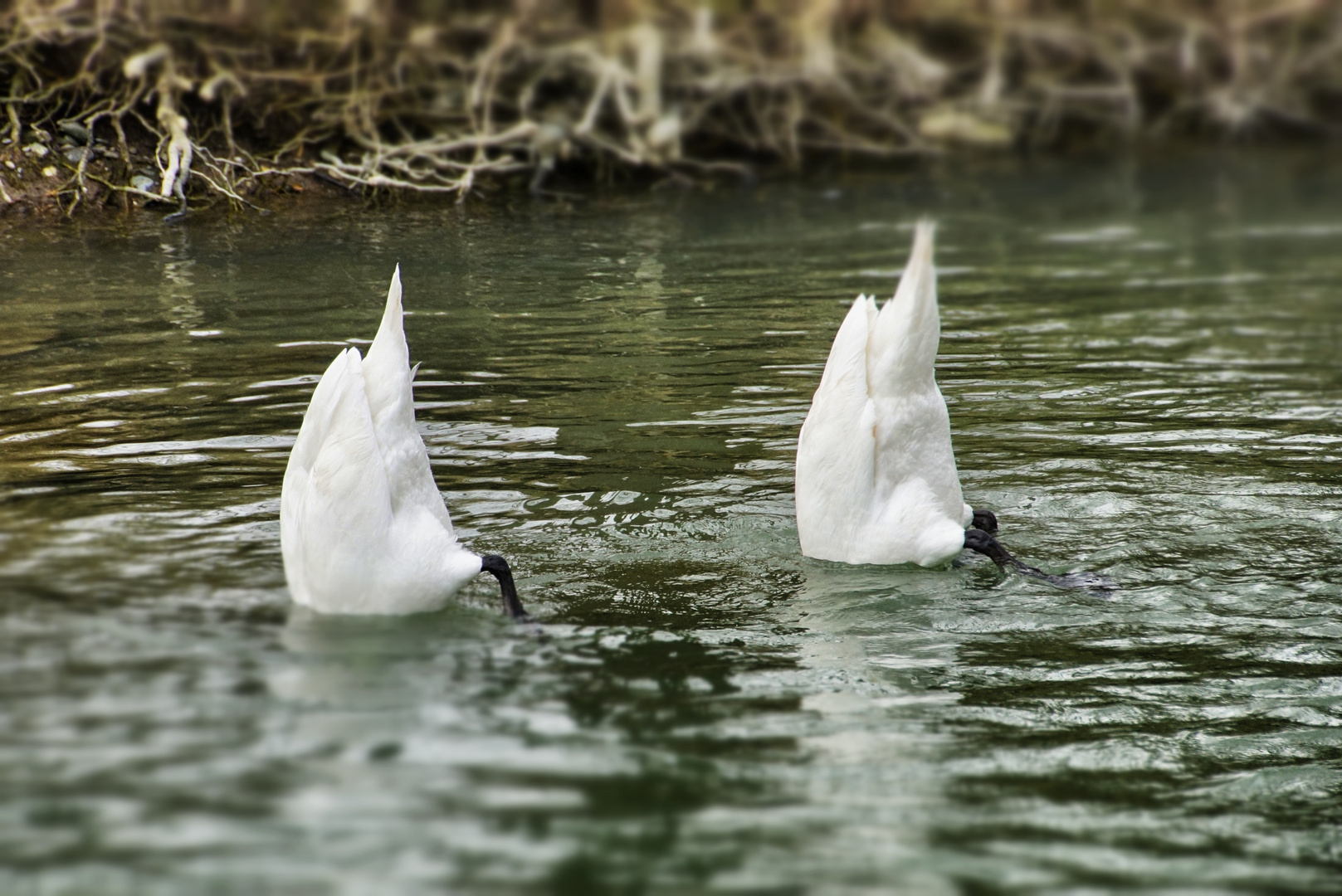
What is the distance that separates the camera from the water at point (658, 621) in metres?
2.65

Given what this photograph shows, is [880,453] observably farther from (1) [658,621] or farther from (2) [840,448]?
(1) [658,621]

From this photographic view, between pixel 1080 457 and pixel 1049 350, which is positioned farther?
pixel 1049 350

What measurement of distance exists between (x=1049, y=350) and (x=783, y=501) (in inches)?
106

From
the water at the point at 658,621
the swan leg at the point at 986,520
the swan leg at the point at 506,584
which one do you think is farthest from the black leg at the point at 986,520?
the swan leg at the point at 506,584

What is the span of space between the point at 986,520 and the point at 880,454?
19.8 inches

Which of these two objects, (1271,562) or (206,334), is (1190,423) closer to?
(1271,562)

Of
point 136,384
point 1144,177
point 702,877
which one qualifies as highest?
point 1144,177

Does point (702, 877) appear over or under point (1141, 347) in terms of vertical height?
under

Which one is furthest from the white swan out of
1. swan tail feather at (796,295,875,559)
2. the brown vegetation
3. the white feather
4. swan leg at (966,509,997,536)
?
the brown vegetation

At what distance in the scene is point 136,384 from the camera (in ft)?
19.6

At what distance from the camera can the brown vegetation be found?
11156mm

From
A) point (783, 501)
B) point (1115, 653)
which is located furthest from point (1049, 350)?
point (1115, 653)

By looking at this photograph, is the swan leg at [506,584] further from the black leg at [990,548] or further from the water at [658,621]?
the black leg at [990,548]

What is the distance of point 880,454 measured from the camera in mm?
4387
